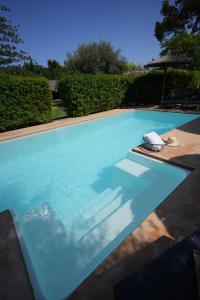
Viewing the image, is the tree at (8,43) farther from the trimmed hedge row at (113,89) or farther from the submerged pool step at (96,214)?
the submerged pool step at (96,214)

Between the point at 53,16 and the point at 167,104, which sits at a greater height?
the point at 53,16

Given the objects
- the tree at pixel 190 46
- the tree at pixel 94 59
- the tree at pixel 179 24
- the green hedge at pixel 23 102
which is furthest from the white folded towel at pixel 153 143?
the tree at pixel 94 59

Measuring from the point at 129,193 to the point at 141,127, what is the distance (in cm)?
674

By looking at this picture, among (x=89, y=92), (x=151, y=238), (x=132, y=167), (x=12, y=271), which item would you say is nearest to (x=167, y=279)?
(x=151, y=238)

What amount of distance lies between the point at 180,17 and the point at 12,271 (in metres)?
22.9

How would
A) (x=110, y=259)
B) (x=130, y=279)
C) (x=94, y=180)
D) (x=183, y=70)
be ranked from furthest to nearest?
(x=183, y=70) < (x=94, y=180) < (x=110, y=259) < (x=130, y=279)

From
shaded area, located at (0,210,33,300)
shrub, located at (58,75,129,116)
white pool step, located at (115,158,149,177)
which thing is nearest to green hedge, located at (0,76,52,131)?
shrub, located at (58,75,129,116)

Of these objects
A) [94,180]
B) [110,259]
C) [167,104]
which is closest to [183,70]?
[167,104]

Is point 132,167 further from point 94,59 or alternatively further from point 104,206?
point 94,59

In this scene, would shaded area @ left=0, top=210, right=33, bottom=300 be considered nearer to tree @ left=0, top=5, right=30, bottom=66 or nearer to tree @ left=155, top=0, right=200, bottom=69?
tree @ left=155, top=0, right=200, bottom=69

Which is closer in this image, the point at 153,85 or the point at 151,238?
the point at 151,238

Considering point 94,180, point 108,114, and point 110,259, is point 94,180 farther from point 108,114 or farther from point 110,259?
point 108,114

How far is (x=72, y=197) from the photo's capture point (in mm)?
4801

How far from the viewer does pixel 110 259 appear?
2.28 metres
